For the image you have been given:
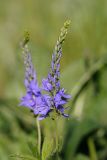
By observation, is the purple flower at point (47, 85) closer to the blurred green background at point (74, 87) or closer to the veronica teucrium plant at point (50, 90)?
the veronica teucrium plant at point (50, 90)

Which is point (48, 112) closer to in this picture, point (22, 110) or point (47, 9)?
point (22, 110)

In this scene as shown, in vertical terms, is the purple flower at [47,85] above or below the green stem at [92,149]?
below

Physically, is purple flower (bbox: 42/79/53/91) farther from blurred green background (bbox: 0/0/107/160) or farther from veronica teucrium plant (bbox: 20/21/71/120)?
blurred green background (bbox: 0/0/107/160)

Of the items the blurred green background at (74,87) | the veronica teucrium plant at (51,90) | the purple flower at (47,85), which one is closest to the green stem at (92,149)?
the blurred green background at (74,87)

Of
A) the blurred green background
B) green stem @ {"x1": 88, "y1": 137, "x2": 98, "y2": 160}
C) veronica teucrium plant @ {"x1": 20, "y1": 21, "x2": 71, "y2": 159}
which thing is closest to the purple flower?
veronica teucrium plant @ {"x1": 20, "y1": 21, "x2": 71, "y2": 159}

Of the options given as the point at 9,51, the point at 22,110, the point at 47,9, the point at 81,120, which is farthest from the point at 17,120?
the point at 47,9

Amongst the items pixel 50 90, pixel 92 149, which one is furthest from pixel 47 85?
pixel 92 149
